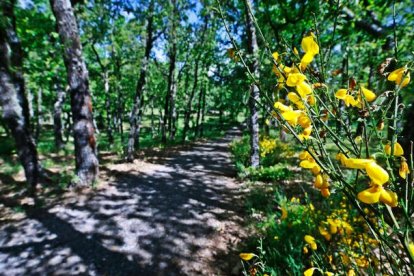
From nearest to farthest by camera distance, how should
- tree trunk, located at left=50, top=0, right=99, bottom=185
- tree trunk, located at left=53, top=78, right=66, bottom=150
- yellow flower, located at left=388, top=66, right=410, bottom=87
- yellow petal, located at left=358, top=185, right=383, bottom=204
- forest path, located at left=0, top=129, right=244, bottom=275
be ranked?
yellow petal, located at left=358, top=185, right=383, bottom=204 < yellow flower, located at left=388, top=66, right=410, bottom=87 < forest path, located at left=0, top=129, right=244, bottom=275 < tree trunk, located at left=50, top=0, right=99, bottom=185 < tree trunk, located at left=53, top=78, right=66, bottom=150

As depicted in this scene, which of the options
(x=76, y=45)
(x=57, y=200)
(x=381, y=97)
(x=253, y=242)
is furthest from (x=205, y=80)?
(x=381, y=97)

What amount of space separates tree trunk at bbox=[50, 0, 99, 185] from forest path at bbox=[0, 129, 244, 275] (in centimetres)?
72

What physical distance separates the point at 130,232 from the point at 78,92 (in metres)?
4.08

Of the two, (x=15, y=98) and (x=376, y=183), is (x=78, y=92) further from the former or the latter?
(x=376, y=183)

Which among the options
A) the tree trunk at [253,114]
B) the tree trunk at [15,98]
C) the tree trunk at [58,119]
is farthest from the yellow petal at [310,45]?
the tree trunk at [58,119]

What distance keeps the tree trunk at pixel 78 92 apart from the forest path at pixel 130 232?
2.35 feet

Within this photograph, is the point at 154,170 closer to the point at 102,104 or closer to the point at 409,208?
the point at 409,208

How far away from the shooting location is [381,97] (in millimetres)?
903

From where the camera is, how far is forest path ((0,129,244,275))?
3.91 m

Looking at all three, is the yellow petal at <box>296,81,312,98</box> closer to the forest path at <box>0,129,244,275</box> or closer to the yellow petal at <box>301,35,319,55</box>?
the yellow petal at <box>301,35,319,55</box>

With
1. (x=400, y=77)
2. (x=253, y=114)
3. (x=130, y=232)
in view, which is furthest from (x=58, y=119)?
(x=400, y=77)

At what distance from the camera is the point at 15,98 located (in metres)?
6.10

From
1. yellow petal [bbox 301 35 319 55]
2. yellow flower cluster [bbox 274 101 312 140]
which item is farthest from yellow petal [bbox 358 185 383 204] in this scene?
yellow petal [bbox 301 35 319 55]

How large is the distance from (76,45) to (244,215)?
5918 mm
